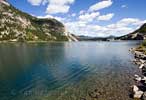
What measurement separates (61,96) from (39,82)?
39.8 ft

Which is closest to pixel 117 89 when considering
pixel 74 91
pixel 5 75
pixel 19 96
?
pixel 74 91

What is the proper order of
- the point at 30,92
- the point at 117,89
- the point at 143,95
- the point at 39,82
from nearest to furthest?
the point at 143,95, the point at 30,92, the point at 117,89, the point at 39,82

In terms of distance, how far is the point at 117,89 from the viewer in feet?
146

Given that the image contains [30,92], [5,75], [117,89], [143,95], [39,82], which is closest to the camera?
[143,95]

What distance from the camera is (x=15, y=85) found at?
154 ft

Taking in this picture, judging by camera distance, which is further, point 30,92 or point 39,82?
point 39,82

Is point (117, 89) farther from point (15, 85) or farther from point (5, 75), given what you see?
point (5, 75)

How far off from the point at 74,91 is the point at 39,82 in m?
10.6

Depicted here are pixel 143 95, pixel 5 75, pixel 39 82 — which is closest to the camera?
pixel 143 95

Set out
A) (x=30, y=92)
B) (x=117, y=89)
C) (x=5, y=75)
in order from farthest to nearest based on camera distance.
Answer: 1. (x=5, y=75)
2. (x=117, y=89)
3. (x=30, y=92)

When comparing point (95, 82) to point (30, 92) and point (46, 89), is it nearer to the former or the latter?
point (46, 89)

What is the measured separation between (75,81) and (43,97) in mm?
14664

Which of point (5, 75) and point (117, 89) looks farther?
point (5, 75)

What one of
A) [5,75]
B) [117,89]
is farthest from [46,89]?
[5,75]
